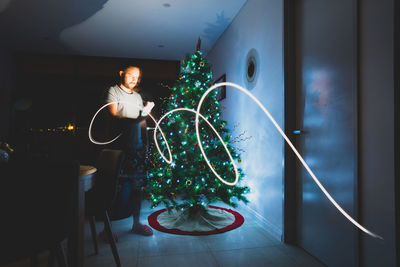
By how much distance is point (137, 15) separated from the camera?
3.62m

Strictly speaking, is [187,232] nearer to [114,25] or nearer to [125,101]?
[125,101]

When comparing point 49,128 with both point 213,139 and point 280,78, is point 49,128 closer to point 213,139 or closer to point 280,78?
point 213,139

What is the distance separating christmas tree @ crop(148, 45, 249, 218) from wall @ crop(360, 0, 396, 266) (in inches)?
56.7

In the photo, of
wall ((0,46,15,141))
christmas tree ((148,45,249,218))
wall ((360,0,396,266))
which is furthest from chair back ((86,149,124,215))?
wall ((0,46,15,141))

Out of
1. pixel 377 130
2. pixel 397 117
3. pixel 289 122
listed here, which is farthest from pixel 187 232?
pixel 397 117

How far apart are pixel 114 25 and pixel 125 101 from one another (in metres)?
2.05

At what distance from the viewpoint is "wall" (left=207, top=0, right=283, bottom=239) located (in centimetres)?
244

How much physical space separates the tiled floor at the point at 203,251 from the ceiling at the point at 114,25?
2.98m

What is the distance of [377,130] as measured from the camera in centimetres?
144

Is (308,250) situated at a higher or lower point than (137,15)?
lower

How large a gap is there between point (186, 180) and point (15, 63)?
5006mm

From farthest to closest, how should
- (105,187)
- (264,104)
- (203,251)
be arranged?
1. (264,104)
2. (203,251)
3. (105,187)

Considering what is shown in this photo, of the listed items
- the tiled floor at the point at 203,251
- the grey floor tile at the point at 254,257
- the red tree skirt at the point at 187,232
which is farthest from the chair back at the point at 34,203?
the red tree skirt at the point at 187,232

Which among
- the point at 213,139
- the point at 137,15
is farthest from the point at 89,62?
the point at 213,139
